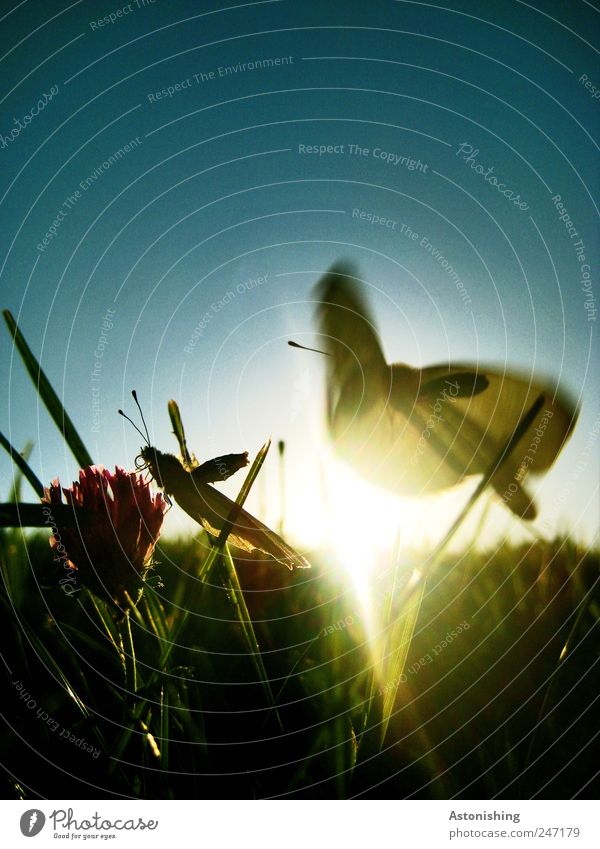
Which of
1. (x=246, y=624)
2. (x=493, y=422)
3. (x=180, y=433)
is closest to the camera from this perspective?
(x=246, y=624)

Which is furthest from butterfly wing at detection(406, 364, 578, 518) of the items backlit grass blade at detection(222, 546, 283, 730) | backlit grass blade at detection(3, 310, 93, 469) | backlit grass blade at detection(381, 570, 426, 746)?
backlit grass blade at detection(3, 310, 93, 469)

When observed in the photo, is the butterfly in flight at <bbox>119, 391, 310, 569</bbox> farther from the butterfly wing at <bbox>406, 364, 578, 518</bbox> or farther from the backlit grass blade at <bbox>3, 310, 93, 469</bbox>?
the butterfly wing at <bbox>406, 364, 578, 518</bbox>

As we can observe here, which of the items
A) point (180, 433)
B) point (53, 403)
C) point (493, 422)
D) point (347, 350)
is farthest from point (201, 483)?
point (493, 422)

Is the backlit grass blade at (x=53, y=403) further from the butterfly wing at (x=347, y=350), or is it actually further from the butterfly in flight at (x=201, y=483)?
the butterfly wing at (x=347, y=350)

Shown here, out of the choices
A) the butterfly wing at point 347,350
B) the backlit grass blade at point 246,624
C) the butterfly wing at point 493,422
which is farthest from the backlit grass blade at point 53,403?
the butterfly wing at point 493,422

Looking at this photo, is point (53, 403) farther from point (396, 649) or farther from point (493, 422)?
point (493, 422)
